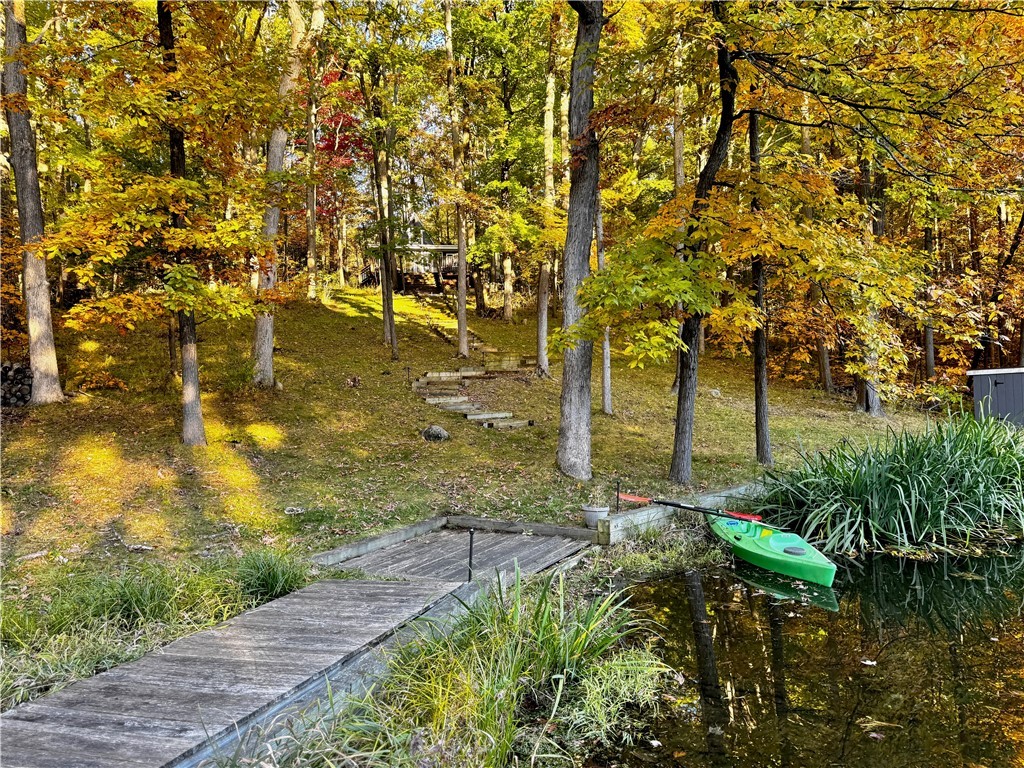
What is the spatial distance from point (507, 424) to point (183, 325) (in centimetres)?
608

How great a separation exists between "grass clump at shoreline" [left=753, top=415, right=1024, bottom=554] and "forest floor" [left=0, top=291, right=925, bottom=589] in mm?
1557

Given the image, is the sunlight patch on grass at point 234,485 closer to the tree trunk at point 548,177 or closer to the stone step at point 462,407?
Result: the stone step at point 462,407

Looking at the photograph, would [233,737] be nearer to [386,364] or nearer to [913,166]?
[913,166]

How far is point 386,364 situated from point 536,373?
13.5ft

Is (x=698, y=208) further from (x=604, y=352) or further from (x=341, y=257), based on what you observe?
(x=341, y=257)

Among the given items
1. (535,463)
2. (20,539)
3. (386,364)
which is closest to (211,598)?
(20,539)

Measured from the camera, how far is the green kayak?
6645 mm

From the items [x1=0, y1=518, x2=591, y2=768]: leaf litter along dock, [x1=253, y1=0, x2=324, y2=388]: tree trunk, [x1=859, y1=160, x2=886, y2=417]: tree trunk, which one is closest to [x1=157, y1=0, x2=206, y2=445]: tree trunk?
[x1=253, y1=0, x2=324, y2=388]: tree trunk

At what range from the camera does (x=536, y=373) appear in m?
16.8

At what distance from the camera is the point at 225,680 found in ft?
11.4

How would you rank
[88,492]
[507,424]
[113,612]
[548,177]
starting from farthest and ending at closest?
[548,177], [507,424], [88,492], [113,612]

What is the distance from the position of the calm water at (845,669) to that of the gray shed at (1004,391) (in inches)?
302

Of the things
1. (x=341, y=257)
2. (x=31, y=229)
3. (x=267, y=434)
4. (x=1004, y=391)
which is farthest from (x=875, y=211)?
(x=341, y=257)

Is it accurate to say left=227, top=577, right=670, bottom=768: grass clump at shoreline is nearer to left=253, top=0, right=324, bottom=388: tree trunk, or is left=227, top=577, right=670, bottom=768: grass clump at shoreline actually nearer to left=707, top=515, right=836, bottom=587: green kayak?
left=707, top=515, right=836, bottom=587: green kayak
